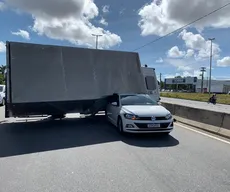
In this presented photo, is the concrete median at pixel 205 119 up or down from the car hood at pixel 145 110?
down

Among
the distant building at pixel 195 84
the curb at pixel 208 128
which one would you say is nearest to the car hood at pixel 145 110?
the curb at pixel 208 128

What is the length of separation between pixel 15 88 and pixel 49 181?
5.90 metres

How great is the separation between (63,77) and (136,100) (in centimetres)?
309

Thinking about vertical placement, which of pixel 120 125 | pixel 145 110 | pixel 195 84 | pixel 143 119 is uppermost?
pixel 195 84

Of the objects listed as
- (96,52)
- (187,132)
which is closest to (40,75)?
(96,52)

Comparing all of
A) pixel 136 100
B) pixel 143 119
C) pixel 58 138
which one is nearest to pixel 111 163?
pixel 143 119

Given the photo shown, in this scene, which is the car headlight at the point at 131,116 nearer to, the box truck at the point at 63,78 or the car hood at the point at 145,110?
the car hood at the point at 145,110

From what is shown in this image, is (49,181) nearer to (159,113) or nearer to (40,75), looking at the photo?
(159,113)

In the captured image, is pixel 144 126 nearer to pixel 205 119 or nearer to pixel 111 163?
pixel 111 163

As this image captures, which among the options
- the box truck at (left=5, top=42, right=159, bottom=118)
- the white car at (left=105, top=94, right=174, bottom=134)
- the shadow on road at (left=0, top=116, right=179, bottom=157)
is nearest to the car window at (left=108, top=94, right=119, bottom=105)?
the box truck at (left=5, top=42, right=159, bottom=118)

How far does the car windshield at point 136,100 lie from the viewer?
32.2ft

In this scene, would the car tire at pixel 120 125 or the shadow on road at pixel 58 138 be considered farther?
the car tire at pixel 120 125

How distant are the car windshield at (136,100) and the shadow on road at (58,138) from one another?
1.19m

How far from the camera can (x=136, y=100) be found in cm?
999
